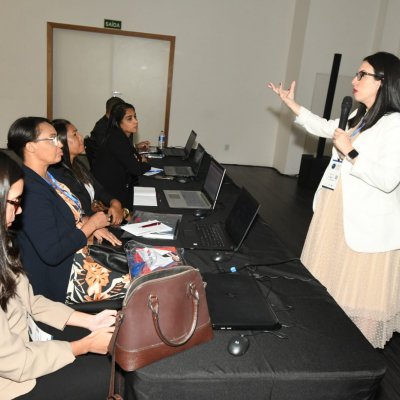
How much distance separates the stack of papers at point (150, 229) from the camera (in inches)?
83.0

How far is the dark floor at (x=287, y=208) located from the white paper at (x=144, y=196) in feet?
3.32

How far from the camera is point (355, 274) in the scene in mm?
2027

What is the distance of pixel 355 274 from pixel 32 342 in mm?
1533

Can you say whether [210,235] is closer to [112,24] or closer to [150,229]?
[150,229]

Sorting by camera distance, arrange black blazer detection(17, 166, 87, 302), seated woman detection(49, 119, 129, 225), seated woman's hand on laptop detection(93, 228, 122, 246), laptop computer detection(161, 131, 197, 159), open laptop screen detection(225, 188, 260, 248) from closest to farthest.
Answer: black blazer detection(17, 166, 87, 302)
open laptop screen detection(225, 188, 260, 248)
seated woman's hand on laptop detection(93, 228, 122, 246)
seated woman detection(49, 119, 129, 225)
laptop computer detection(161, 131, 197, 159)

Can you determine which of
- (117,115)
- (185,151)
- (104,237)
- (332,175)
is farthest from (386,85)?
(185,151)

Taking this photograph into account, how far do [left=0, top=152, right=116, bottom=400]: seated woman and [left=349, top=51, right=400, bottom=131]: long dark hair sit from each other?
1.55 meters

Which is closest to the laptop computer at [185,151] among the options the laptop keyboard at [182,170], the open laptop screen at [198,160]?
the open laptop screen at [198,160]

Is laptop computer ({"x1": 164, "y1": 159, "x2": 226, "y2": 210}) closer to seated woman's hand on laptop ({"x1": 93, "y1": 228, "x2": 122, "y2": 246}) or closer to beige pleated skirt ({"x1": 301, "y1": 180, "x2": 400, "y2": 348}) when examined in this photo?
seated woman's hand on laptop ({"x1": 93, "y1": 228, "x2": 122, "y2": 246})

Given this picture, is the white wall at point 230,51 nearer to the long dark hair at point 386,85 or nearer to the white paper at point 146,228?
the long dark hair at point 386,85

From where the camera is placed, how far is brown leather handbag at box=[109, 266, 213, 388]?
3.54 feet

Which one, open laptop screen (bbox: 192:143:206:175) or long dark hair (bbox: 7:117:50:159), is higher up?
long dark hair (bbox: 7:117:50:159)

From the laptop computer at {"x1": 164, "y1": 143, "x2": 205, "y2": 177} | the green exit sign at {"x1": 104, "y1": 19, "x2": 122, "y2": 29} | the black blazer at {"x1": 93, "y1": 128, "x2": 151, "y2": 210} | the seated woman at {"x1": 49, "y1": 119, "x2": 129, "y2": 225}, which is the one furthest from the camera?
the green exit sign at {"x1": 104, "y1": 19, "x2": 122, "y2": 29}

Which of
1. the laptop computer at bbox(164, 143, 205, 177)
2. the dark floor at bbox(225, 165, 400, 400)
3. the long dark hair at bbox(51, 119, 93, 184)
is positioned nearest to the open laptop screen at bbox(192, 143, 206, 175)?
the laptop computer at bbox(164, 143, 205, 177)
